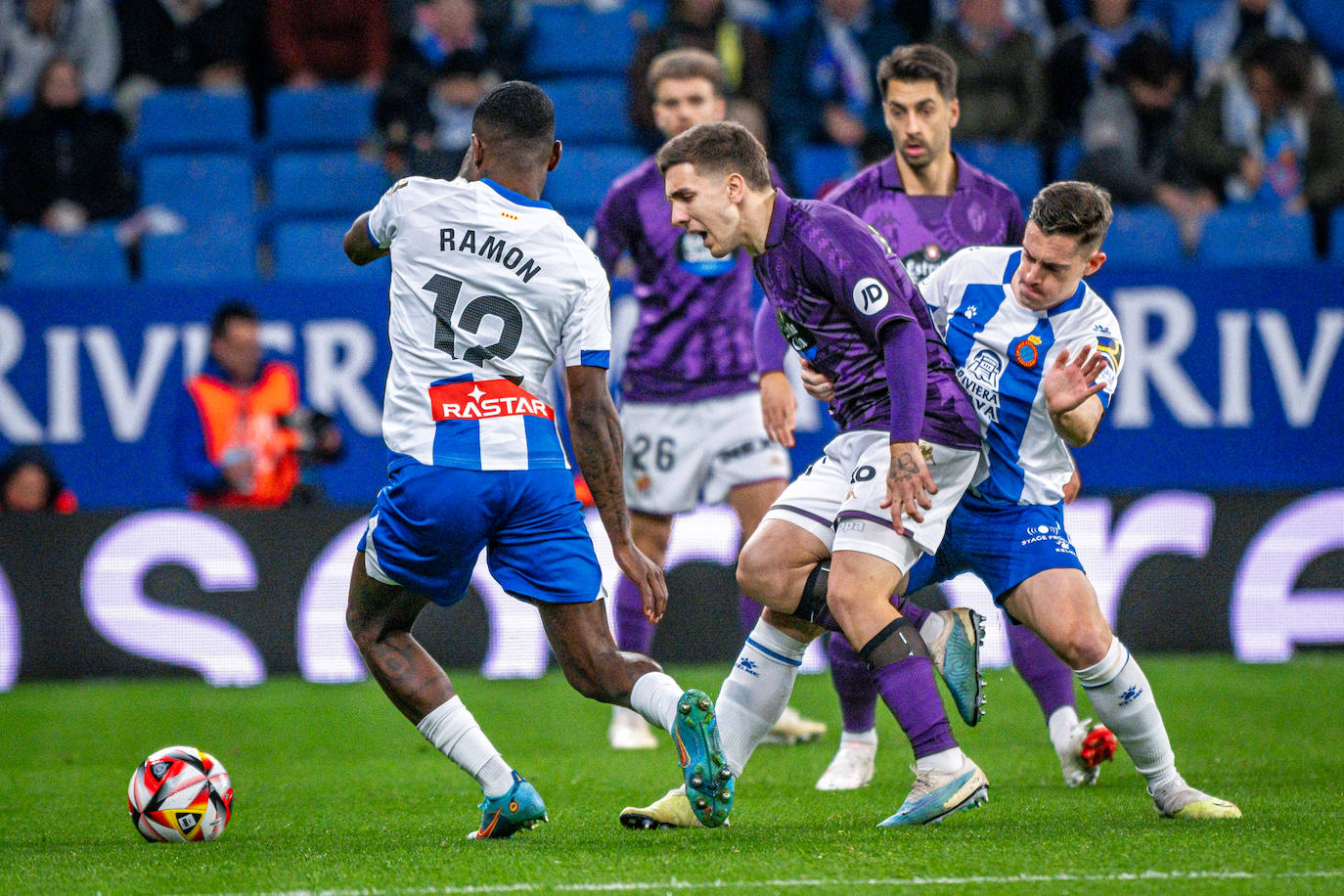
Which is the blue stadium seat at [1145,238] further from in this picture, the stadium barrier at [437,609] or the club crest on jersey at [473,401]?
the club crest on jersey at [473,401]

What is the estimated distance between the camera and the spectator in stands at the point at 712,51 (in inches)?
420

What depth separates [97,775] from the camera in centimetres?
584

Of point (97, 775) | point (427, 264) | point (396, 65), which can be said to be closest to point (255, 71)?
point (396, 65)

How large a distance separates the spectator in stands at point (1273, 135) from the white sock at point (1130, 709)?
23.5ft

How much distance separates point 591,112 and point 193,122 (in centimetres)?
275

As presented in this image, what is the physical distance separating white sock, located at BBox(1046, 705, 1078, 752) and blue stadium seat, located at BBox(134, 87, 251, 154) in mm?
7781

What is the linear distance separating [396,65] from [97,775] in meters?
6.40

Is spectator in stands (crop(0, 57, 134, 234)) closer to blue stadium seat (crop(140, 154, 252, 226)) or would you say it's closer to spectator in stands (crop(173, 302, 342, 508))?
blue stadium seat (crop(140, 154, 252, 226))

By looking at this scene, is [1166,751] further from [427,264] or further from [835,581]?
[427,264]

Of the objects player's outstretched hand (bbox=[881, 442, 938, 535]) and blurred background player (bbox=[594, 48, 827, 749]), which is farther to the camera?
blurred background player (bbox=[594, 48, 827, 749])

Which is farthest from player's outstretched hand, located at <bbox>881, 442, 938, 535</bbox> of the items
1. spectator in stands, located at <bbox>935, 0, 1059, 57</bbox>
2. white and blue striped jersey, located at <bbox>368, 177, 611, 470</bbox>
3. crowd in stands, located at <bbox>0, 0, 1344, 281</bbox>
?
spectator in stands, located at <bbox>935, 0, 1059, 57</bbox>

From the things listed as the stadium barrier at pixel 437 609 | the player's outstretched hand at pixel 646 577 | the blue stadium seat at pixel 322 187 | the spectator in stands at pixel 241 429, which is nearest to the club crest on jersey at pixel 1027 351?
the player's outstretched hand at pixel 646 577

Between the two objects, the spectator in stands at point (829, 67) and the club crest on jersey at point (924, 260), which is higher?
the spectator in stands at point (829, 67)

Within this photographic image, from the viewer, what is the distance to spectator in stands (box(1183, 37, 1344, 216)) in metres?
10.7
